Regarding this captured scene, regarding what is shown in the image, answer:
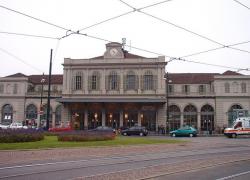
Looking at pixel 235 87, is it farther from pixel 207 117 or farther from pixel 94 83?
pixel 94 83

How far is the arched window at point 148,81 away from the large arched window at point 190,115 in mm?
8519

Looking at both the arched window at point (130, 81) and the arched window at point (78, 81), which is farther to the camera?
the arched window at point (78, 81)

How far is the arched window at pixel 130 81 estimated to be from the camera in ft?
220

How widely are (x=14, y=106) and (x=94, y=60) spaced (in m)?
19.4

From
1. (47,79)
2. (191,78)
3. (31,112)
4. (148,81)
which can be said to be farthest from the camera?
(47,79)

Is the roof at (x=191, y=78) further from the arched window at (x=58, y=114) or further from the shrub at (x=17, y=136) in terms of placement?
the shrub at (x=17, y=136)

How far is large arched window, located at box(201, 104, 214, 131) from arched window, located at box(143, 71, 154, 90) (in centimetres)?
1133

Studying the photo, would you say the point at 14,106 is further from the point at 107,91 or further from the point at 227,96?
the point at 227,96

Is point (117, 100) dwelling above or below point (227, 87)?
below

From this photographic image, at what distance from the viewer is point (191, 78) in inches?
2891

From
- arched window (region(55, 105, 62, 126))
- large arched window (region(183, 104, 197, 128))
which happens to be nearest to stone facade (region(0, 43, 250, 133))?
large arched window (region(183, 104, 197, 128))

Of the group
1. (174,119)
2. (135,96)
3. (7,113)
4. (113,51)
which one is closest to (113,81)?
(135,96)

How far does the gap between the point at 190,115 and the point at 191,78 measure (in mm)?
9377

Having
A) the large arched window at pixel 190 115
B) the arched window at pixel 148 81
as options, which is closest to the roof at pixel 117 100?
the arched window at pixel 148 81
